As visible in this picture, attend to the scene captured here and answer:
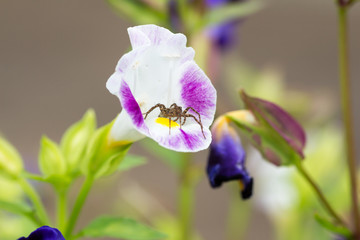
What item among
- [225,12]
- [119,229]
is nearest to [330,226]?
[119,229]

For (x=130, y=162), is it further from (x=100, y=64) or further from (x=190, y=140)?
(x=100, y=64)

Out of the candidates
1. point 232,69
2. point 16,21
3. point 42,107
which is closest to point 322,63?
point 42,107

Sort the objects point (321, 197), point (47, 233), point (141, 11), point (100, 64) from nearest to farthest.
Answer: point (47, 233) < point (321, 197) < point (141, 11) < point (100, 64)

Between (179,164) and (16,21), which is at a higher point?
(179,164)

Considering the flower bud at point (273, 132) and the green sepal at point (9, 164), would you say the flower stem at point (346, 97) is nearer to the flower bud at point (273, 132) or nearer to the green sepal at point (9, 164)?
the flower bud at point (273, 132)

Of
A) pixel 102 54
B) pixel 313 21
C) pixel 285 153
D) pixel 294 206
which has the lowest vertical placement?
pixel 313 21

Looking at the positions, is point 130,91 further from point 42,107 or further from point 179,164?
point 42,107

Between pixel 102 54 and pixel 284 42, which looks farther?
pixel 284 42
